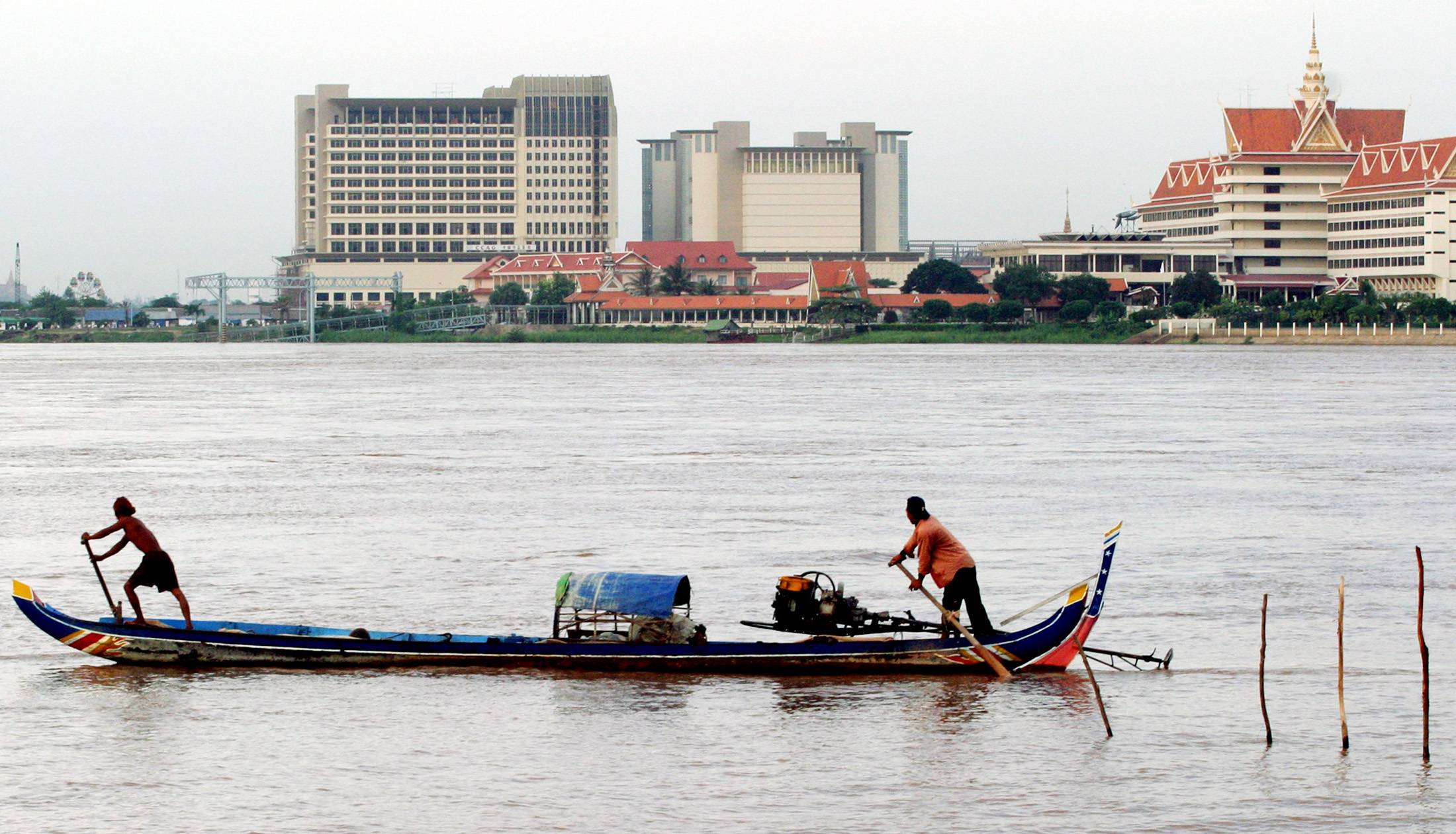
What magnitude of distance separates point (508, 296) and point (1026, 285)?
51.3 metres

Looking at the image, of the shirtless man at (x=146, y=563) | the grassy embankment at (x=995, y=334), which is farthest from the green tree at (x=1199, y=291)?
the shirtless man at (x=146, y=563)

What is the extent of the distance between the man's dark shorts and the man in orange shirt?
21.5ft

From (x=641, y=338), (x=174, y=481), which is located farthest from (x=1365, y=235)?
(x=174, y=481)

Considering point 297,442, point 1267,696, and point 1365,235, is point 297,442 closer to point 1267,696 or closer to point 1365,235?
point 1267,696

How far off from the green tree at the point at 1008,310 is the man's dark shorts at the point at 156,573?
133659 millimetres

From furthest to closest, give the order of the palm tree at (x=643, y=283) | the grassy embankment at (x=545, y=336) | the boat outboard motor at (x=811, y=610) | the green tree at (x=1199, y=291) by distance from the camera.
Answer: the palm tree at (x=643, y=283) → the grassy embankment at (x=545, y=336) → the green tree at (x=1199, y=291) → the boat outboard motor at (x=811, y=610)

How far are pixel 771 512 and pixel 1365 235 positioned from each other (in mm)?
129823

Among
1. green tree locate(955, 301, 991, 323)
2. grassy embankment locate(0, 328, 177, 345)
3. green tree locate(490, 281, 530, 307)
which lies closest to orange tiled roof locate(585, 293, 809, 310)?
green tree locate(490, 281, 530, 307)

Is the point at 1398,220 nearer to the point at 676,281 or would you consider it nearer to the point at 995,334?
the point at 995,334

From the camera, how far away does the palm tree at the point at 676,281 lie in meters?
169

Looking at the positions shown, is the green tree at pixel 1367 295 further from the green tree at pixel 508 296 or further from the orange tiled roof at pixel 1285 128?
the green tree at pixel 508 296

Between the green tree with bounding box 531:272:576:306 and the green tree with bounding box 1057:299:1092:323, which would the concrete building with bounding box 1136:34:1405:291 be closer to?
the green tree with bounding box 1057:299:1092:323

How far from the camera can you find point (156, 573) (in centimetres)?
1761

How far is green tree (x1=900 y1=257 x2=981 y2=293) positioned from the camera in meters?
164
